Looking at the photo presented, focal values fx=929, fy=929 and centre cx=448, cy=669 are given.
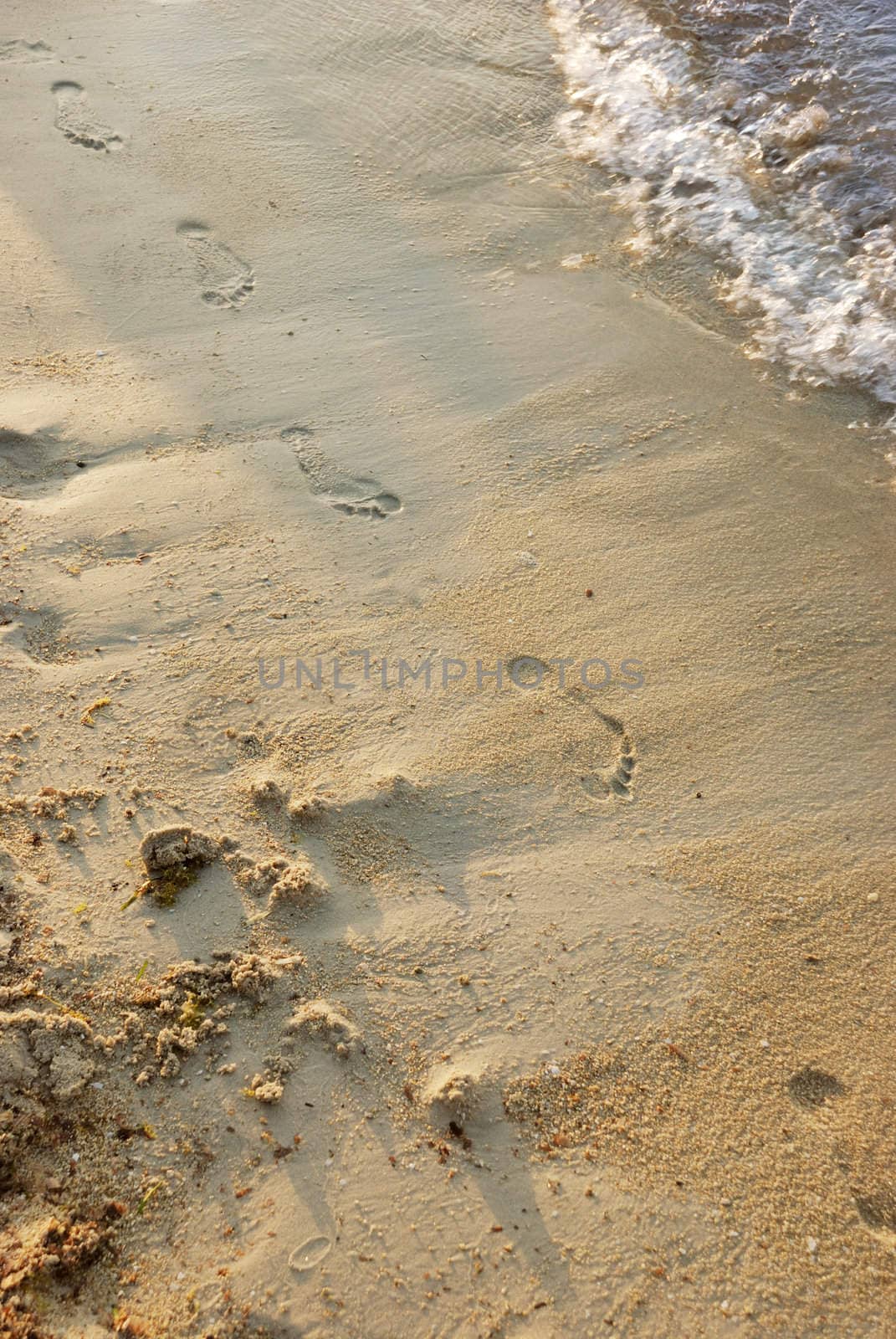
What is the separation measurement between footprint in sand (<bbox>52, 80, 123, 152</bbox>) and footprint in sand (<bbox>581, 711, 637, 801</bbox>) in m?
3.23

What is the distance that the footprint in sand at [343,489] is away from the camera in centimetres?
247

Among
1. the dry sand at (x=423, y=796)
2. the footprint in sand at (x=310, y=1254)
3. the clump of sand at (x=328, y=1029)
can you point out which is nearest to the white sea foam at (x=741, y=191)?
the dry sand at (x=423, y=796)

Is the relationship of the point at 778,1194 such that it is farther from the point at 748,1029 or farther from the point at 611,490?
the point at 611,490

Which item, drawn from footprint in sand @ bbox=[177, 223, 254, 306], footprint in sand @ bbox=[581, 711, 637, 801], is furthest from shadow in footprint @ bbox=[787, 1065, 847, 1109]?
footprint in sand @ bbox=[177, 223, 254, 306]

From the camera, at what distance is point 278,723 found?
79.7 inches

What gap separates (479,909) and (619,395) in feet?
5.65

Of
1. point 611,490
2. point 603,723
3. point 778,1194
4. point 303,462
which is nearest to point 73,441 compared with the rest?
point 303,462

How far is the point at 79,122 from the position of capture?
3.79 metres

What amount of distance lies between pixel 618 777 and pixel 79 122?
3573mm

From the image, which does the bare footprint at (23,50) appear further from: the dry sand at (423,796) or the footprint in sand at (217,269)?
the footprint in sand at (217,269)

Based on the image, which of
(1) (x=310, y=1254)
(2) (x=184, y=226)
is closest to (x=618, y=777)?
(1) (x=310, y=1254)

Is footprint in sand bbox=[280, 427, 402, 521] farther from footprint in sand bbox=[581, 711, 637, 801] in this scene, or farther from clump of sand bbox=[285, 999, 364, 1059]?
clump of sand bbox=[285, 999, 364, 1059]

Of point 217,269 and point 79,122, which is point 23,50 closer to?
point 79,122

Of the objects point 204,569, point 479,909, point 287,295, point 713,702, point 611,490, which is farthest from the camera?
point 287,295
